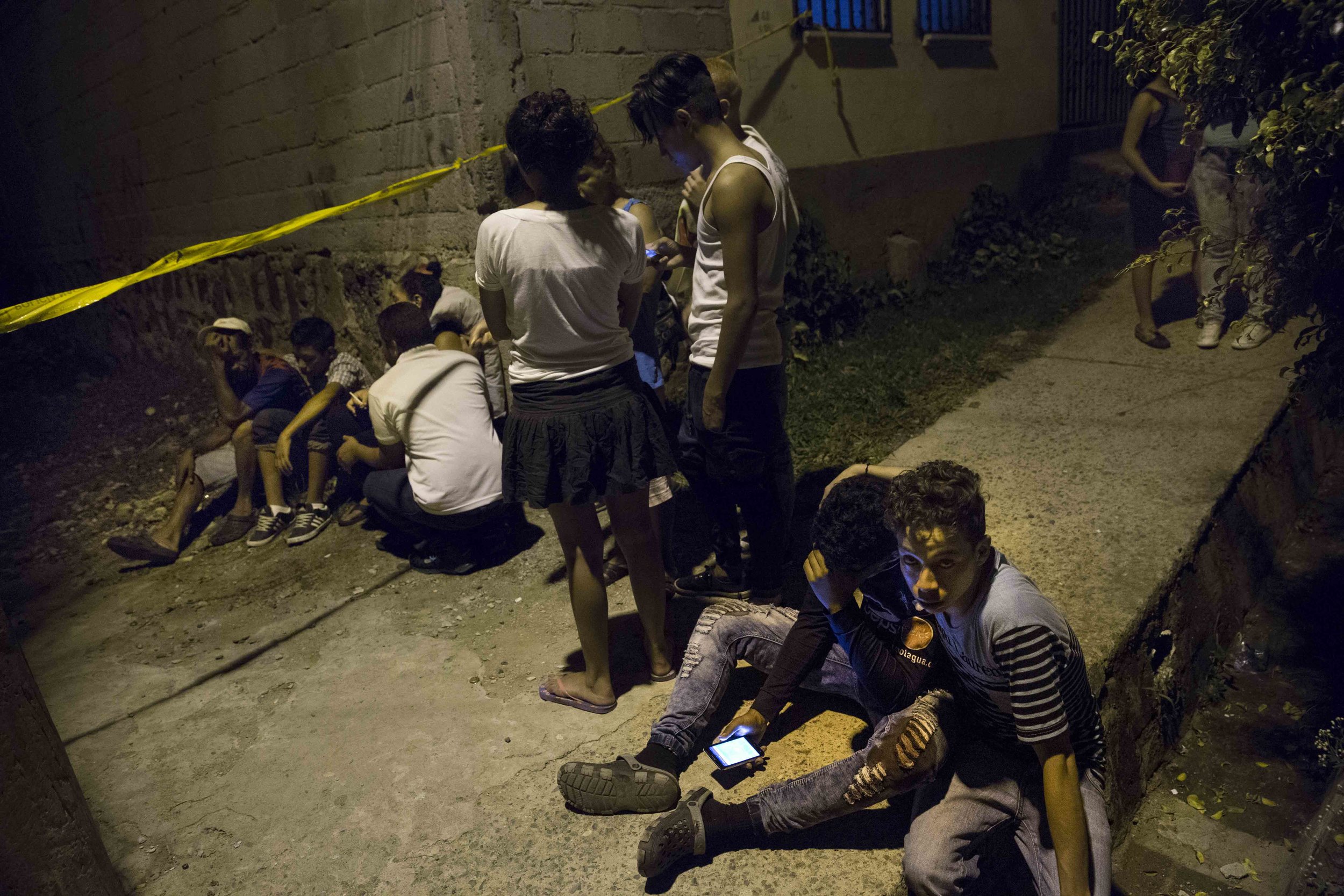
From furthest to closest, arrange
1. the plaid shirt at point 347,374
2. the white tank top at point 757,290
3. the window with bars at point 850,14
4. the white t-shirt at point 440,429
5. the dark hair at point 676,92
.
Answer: the window with bars at point 850,14, the plaid shirt at point 347,374, the white t-shirt at point 440,429, the white tank top at point 757,290, the dark hair at point 676,92

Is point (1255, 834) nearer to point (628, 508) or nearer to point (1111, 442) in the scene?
point (1111, 442)

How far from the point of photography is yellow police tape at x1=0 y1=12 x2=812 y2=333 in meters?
3.20

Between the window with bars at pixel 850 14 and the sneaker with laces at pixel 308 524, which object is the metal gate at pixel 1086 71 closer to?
the window with bars at pixel 850 14

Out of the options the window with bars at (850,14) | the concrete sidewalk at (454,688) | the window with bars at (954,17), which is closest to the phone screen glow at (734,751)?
the concrete sidewalk at (454,688)

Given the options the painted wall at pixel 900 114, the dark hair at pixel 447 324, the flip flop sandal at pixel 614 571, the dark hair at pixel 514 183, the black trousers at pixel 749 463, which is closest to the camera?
the black trousers at pixel 749 463

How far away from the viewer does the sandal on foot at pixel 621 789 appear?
2529 mm

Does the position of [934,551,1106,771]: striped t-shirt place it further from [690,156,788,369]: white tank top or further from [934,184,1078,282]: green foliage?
[934,184,1078,282]: green foliage

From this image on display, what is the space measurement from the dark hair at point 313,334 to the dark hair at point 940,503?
4111 millimetres

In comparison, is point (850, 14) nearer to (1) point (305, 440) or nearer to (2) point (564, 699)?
(1) point (305, 440)

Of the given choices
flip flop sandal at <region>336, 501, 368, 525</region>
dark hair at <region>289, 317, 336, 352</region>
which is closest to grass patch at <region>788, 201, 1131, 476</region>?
flip flop sandal at <region>336, 501, 368, 525</region>

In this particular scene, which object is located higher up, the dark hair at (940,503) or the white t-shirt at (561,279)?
the white t-shirt at (561,279)

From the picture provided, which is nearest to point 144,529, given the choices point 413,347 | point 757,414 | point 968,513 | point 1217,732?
point 413,347

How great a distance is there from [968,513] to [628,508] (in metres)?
1.14

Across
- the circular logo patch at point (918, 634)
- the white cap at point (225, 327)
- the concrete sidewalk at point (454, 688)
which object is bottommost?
the concrete sidewalk at point (454, 688)
